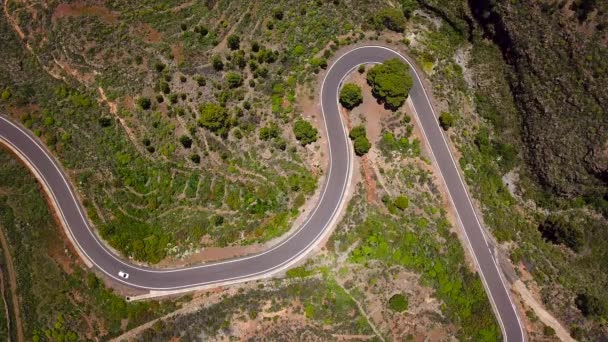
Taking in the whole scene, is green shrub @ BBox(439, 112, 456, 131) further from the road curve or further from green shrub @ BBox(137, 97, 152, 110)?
green shrub @ BBox(137, 97, 152, 110)

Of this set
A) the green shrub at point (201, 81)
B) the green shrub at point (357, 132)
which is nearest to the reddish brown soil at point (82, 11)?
the green shrub at point (201, 81)

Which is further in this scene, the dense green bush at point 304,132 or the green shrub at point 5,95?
the green shrub at point 5,95

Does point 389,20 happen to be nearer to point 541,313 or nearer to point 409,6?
point 409,6

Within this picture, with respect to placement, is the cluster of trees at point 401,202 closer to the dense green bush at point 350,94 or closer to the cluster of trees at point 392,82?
the cluster of trees at point 392,82

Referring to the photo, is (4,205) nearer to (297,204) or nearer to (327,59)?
(297,204)

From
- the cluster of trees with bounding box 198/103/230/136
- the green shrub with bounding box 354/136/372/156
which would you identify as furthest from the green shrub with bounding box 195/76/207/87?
the green shrub with bounding box 354/136/372/156

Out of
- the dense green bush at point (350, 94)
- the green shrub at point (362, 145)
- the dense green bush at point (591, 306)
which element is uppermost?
the dense green bush at point (350, 94)

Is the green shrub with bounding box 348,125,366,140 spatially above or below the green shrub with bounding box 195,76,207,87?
below
